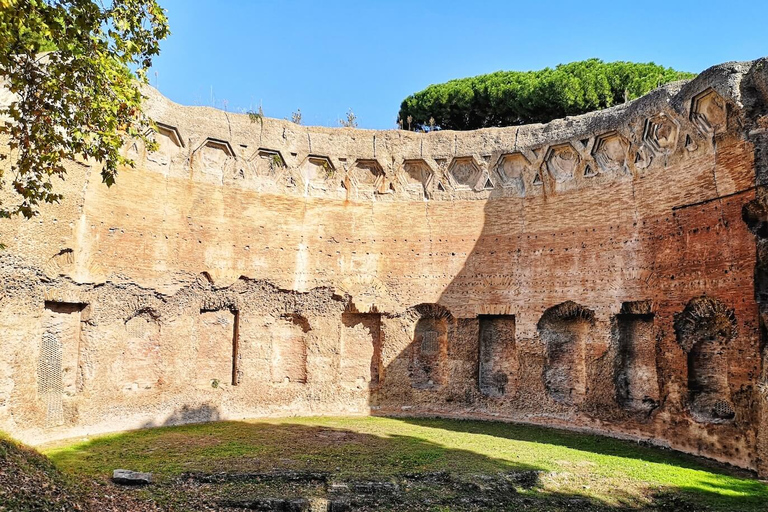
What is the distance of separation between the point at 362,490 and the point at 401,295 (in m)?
7.47

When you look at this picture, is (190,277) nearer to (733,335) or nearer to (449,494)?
(449,494)

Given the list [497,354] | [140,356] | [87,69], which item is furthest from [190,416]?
[87,69]

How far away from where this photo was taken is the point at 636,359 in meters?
12.6

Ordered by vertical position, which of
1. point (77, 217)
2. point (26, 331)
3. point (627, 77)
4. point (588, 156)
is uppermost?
point (627, 77)

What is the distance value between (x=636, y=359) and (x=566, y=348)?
1.63 metres

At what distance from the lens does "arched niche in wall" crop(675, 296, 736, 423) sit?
10.5 metres

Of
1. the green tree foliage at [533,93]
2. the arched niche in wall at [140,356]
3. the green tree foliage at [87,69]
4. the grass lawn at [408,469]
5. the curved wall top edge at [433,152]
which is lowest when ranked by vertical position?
the grass lawn at [408,469]

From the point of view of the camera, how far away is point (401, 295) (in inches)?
590

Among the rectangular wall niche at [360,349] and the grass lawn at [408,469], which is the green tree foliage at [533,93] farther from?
the grass lawn at [408,469]

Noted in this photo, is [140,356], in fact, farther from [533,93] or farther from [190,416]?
[533,93]

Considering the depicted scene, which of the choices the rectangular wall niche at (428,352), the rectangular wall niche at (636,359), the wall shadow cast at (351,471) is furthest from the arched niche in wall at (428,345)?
the rectangular wall niche at (636,359)

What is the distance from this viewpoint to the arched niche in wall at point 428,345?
1496 centimetres

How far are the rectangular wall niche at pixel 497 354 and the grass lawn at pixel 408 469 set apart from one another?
2.19 m

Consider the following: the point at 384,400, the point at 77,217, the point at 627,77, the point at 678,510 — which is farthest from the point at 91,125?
the point at 627,77
